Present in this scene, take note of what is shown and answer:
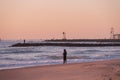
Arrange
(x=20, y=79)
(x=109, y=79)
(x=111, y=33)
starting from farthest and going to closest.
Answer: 1. (x=111, y=33)
2. (x=20, y=79)
3. (x=109, y=79)

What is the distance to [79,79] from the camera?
49.2 feet

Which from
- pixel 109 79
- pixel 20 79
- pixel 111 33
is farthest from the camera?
pixel 111 33

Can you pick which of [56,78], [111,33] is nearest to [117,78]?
[56,78]

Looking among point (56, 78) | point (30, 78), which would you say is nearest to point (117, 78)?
point (56, 78)

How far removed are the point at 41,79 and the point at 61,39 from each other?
584ft

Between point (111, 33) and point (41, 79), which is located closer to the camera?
point (41, 79)

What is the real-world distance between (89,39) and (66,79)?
183m

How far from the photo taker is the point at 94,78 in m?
15.2

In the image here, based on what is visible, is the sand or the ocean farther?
the ocean

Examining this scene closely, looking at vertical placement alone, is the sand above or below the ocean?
above

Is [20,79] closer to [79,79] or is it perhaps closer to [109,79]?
[79,79]

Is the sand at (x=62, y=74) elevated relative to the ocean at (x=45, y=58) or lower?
elevated

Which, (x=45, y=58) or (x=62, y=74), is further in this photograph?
(x=45, y=58)

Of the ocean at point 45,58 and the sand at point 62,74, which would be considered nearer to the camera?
the sand at point 62,74
